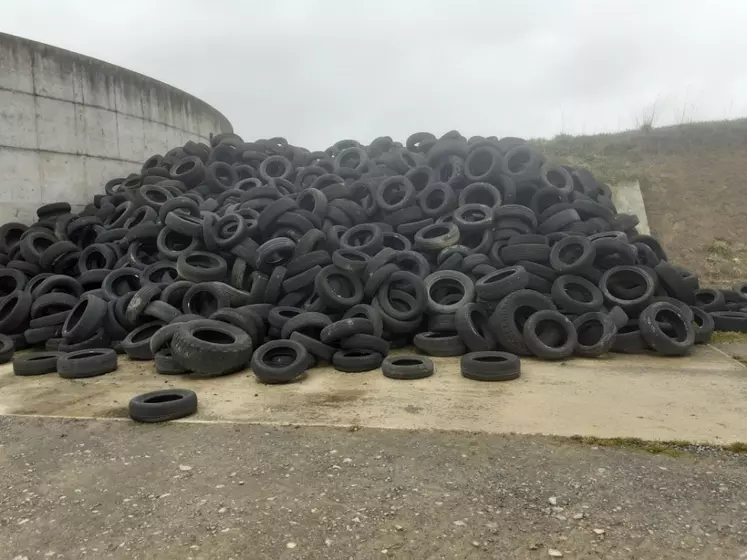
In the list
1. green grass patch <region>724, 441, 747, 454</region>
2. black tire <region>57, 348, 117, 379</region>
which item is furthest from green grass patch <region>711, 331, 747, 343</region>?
black tire <region>57, 348, 117, 379</region>

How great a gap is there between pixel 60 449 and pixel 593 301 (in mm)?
6593

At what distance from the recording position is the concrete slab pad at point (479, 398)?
168 inches

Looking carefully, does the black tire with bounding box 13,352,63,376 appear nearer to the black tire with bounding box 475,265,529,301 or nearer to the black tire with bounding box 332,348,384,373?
the black tire with bounding box 332,348,384,373

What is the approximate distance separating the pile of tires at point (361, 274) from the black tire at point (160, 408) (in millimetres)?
1045

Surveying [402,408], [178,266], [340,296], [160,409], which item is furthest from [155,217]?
[402,408]

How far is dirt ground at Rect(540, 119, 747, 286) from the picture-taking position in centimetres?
1300

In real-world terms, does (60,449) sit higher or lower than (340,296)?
lower

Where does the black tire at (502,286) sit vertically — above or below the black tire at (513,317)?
above

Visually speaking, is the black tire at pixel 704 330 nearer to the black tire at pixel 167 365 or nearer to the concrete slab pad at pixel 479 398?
the concrete slab pad at pixel 479 398

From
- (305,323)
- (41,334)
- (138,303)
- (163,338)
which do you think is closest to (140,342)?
(138,303)

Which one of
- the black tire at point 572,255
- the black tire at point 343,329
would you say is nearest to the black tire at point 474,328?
the black tire at point 343,329

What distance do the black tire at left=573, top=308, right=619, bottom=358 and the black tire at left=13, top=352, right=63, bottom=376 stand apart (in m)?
6.97

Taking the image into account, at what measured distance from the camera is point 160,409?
15.1 ft

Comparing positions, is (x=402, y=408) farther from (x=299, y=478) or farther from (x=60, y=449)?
(x=60, y=449)
